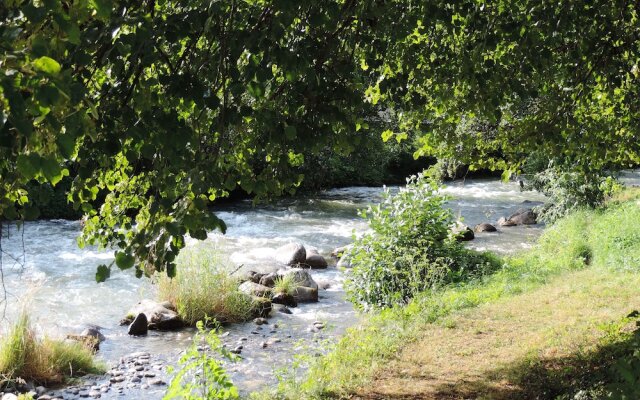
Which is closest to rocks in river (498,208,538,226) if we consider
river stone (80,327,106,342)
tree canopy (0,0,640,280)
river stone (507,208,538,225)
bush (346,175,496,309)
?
river stone (507,208,538,225)

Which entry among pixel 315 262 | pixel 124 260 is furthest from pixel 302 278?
pixel 124 260

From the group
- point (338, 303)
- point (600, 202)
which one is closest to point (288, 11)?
point (338, 303)

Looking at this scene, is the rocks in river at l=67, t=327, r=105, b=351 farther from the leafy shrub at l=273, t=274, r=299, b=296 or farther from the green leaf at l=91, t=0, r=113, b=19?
the green leaf at l=91, t=0, r=113, b=19

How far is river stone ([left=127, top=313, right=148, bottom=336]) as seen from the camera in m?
10.2

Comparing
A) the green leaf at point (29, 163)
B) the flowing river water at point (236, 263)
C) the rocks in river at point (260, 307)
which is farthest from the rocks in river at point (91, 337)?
the green leaf at point (29, 163)

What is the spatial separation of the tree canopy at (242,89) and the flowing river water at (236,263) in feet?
3.25

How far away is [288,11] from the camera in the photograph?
3143 mm

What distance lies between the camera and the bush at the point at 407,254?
981 cm

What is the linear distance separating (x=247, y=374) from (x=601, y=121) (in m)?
5.33

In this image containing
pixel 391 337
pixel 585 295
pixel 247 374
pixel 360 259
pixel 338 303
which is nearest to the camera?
pixel 391 337

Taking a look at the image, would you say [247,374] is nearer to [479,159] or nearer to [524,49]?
[479,159]

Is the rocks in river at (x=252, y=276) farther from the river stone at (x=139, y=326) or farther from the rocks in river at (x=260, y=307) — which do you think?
the river stone at (x=139, y=326)

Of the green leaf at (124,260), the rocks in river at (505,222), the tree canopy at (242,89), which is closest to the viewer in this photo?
the tree canopy at (242,89)

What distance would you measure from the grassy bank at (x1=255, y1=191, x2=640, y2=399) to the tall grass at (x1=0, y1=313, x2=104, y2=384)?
9.54 ft
